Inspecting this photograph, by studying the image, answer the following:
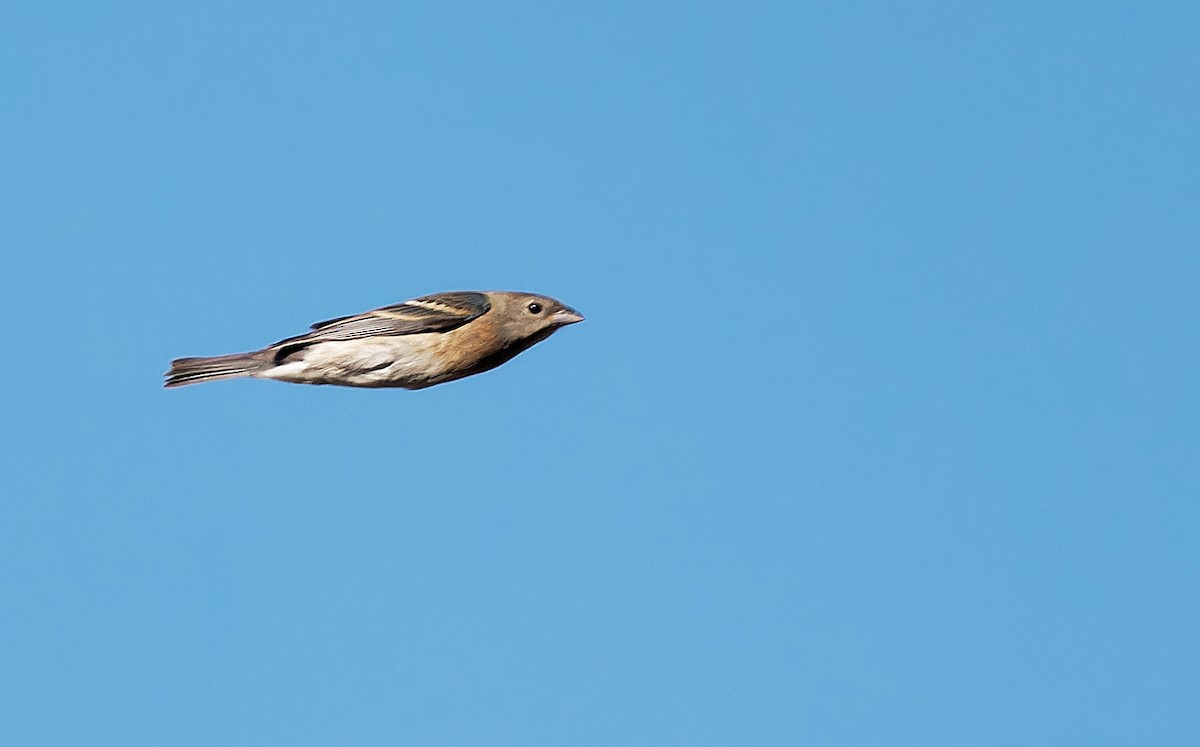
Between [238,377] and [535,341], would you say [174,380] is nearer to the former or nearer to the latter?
[238,377]

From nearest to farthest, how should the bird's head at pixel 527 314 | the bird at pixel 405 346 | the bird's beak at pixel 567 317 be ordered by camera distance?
1. the bird at pixel 405 346
2. the bird's head at pixel 527 314
3. the bird's beak at pixel 567 317

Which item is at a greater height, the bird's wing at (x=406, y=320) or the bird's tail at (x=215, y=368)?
the bird's wing at (x=406, y=320)

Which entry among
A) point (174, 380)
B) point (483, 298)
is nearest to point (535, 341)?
point (483, 298)

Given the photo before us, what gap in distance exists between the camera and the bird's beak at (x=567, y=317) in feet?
138

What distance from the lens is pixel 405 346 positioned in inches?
1633

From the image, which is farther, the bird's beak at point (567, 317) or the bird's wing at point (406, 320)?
the bird's beak at point (567, 317)

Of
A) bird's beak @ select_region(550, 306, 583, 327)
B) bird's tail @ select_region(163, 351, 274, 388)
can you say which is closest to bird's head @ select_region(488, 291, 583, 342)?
bird's beak @ select_region(550, 306, 583, 327)

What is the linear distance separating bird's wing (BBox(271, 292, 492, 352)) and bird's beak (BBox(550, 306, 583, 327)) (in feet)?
2.26

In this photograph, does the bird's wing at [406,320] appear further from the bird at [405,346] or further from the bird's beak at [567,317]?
the bird's beak at [567,317]

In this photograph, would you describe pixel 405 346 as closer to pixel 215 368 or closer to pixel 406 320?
pixel 406 320

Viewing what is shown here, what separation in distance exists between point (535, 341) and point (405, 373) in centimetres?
144

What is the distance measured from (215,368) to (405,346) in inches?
76.1

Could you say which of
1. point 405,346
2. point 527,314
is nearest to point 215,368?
point 405,346

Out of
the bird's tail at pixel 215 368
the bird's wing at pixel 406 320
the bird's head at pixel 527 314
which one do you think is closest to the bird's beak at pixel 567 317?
the bird's head at pixel 527 314
